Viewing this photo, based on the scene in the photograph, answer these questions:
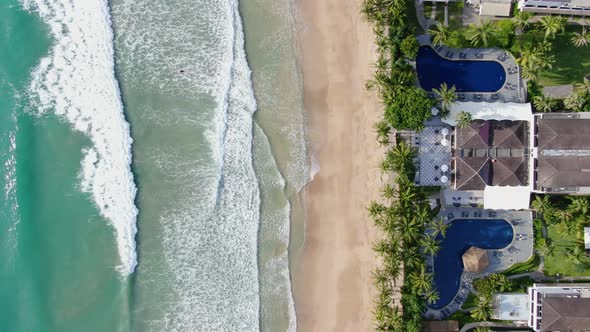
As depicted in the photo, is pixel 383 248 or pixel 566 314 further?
pixel 383 248

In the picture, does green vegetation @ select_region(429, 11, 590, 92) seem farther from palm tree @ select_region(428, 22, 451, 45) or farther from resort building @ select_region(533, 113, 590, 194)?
resort building @ select_region(533, 113, 590, 194)

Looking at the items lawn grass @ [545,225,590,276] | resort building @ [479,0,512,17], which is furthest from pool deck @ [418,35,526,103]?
lawn grass @ [545,225,590,276]

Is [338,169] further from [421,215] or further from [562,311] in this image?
[562,311]

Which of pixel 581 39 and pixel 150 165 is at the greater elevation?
pixel 581 39

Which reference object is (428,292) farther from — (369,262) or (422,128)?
(422,128)

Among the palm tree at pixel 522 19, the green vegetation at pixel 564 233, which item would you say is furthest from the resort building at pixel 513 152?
the palm tree at pixel 522 19

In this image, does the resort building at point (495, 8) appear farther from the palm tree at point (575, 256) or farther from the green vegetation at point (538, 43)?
the palm tree at point (575, 256)

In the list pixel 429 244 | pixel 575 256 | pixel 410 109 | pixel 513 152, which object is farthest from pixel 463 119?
pixel 575 256

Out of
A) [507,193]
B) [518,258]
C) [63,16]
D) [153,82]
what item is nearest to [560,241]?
[518,258]
